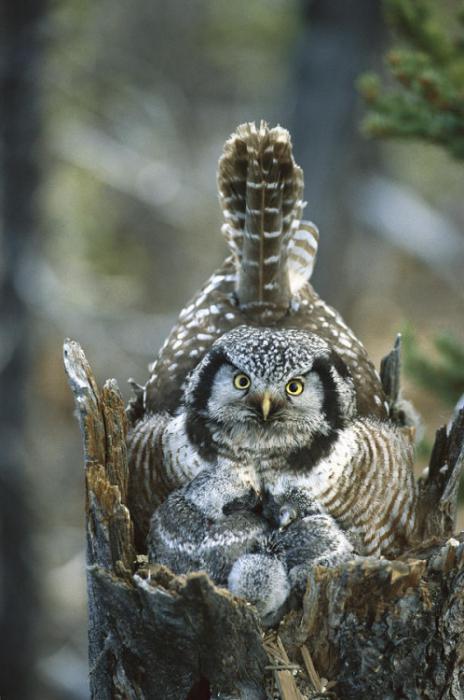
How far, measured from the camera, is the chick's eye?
12.8ft

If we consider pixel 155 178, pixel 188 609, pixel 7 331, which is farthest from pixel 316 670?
pixel 155 178

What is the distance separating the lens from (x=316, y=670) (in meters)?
3.07

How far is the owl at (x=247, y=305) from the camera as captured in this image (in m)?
4.03

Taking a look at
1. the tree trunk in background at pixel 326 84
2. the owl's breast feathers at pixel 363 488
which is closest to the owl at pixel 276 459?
the owl's breast feathers at pixel 363 488

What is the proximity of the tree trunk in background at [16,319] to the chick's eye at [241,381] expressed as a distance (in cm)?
584

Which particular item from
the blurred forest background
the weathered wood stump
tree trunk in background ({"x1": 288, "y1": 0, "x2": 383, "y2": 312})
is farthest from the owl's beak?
tree trunk in background ({"x1": 288, "y1": 0, "x2": 383, "y2": 312})

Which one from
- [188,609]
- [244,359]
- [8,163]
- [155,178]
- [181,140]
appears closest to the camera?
[188,609]

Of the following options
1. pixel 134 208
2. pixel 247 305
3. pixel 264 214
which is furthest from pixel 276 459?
pixel 134 208

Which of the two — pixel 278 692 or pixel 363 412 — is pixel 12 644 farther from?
pixel 278 692

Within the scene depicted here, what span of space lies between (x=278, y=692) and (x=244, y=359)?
1.44m

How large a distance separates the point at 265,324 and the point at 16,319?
5302 mm

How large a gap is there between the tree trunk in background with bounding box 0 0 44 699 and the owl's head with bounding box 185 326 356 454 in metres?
5.71

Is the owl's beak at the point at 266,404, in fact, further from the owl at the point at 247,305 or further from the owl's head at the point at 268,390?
the owl at the point at 247,305

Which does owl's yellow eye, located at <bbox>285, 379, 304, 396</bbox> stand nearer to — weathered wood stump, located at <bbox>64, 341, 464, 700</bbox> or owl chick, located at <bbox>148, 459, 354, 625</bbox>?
owl chick, located at <bbox>148, 459, 354, 625</bbox>
